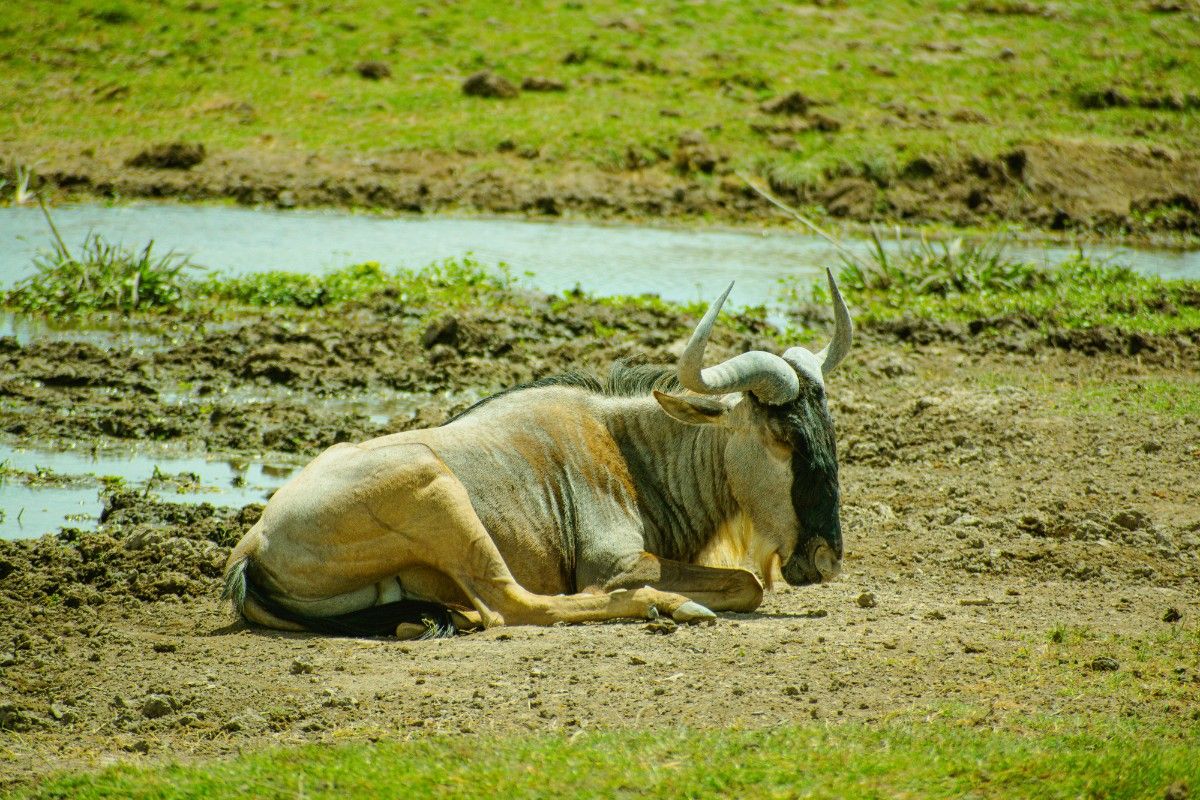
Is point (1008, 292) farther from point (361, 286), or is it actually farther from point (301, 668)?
point (301, 668)

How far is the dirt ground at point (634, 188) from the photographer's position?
66.2 feet

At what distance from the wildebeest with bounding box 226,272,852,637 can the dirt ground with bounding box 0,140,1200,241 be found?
12829mm

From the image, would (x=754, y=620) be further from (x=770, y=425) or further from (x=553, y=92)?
(x=553, y=92)

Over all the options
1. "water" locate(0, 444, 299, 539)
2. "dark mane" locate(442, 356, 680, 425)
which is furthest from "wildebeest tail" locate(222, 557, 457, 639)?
"water" locate(0, 444, 299, 539)

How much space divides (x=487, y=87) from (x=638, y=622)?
711 inches

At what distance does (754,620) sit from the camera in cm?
690

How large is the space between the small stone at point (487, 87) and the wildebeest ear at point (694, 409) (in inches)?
679

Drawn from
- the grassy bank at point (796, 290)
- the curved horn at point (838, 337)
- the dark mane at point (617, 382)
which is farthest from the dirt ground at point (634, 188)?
the curved horn at point (838, 337)

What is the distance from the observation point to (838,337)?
24.8 ft

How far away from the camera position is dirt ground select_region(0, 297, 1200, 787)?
5.61m

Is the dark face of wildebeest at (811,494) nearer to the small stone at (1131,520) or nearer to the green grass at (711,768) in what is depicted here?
A: the green grass at (711,768)

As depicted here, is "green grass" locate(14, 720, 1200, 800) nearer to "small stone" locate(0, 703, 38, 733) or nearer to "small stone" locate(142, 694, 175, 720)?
"small stone" locate(142, 694, 175, 720)

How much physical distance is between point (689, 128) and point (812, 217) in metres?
3.01

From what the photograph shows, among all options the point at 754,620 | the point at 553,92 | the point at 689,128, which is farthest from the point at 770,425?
the point at 553,92
